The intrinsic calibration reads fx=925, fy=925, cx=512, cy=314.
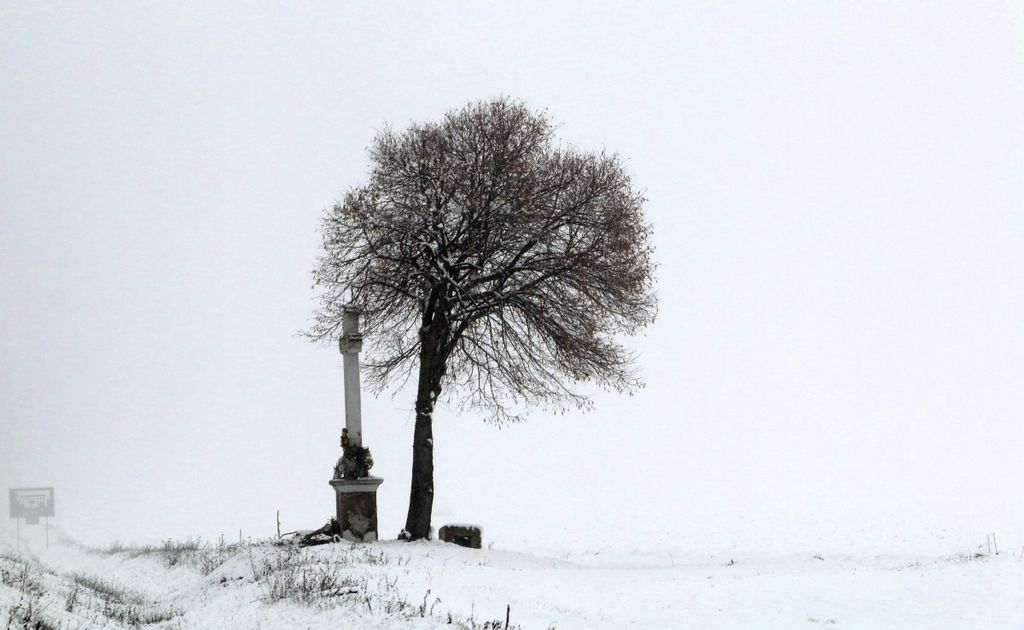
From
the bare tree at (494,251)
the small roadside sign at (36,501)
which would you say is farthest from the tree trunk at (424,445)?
the small roadside sign at (36,501)

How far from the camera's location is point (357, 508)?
19922 millimetres

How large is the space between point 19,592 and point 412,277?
11.5m

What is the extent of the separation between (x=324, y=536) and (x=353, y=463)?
1.66m

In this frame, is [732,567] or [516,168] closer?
[732,567]

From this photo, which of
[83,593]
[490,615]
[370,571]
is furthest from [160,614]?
[490,615]

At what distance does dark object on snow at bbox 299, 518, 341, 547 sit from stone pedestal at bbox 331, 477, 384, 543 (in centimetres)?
19

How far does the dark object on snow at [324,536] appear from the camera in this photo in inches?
750

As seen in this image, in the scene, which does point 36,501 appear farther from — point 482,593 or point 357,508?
point 482,593

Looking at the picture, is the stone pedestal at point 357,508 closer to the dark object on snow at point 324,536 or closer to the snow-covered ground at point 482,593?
the dark object on snow at point 324,536

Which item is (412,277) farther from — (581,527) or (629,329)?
(581,527)

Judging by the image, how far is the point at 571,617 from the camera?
489 inches

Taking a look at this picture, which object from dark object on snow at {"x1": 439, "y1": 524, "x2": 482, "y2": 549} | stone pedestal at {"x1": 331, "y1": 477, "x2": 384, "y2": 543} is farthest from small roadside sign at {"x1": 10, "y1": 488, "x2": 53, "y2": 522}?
dark object on snow at {"x1": 439, "y1": 524, "x2": 482, "y2": 549}

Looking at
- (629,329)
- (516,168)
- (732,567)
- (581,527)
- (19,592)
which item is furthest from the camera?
(581,527)

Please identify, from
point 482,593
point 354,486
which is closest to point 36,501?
point 354,486
